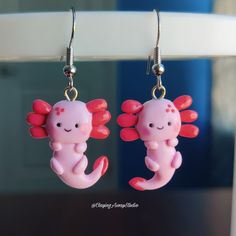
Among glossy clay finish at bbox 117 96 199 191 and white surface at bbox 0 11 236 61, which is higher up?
white surface at bbox 0 11 236 61

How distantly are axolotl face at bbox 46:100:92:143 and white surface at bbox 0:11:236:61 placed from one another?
0.15 ft

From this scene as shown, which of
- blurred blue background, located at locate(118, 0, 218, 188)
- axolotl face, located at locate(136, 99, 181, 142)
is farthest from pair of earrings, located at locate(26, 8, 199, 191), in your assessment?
blurred blue background, located at locate(118, 0, 218, 188)

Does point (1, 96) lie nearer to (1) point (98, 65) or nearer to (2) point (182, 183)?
(1) point (98, 65)

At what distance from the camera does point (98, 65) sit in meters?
0.82

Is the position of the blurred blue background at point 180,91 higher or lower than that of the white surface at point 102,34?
lower

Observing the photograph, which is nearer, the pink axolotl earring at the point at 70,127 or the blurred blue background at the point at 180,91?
the pink axolotl earring at the point at 70,127

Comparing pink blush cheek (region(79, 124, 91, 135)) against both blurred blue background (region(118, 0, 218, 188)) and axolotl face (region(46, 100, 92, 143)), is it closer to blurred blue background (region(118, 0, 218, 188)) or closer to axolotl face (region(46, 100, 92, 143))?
axolotl face (region(46, 100, 92, 143))

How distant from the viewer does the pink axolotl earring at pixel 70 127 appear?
33 centimetres

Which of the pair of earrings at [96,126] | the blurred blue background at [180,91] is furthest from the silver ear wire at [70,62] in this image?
the blurred blue background at [180,91]

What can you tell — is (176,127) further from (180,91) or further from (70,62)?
(180,91)

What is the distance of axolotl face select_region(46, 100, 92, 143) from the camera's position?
333 millimetres

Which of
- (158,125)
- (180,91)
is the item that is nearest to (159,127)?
(158,125)

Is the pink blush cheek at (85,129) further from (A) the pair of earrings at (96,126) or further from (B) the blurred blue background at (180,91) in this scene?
(B) the blurred blue background at (180,91)

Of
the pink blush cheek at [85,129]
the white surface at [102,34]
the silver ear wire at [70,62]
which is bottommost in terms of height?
the pink blush cheek at [85,129]
